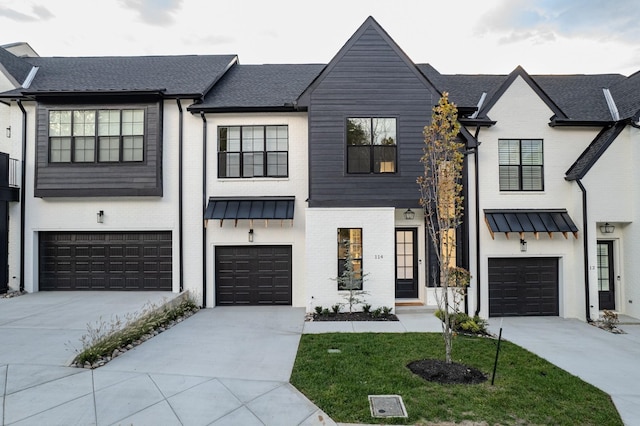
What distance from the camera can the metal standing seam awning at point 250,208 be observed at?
10.9m

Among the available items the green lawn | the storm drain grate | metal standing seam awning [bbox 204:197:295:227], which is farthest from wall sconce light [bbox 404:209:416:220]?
the storm drain grate

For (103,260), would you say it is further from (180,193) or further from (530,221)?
(530,221)

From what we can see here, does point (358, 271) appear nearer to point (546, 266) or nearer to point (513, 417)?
point (513, 417)

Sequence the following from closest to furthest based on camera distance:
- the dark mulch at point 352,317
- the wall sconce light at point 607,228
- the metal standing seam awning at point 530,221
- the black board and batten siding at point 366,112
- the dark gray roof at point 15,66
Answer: the dark mulch at point 352,317 < the black board and batten siding at point 366,112 < the metal standing seam awning at point 530,221 < the wall sconce light at point 607,228 < the dark gray roof at point 15,66

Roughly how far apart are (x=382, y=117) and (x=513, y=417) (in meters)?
8.41

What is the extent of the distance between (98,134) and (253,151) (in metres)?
5.31

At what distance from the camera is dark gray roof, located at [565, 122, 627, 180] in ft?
35.8

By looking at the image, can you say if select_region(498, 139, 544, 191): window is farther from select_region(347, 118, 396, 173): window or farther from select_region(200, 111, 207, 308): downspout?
select_region(200, 111, 207, 308): downspout

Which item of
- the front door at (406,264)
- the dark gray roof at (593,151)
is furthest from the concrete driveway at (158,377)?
the dark gray roof at (593,151)

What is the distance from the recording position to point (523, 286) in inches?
452

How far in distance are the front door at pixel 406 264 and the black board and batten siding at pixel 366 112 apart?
1.69 meters

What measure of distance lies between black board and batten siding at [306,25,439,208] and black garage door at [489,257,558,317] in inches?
165

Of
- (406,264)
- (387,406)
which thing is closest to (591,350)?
(406,264)

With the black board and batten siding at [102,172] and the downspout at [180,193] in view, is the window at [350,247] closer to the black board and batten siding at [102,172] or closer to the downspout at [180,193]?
the downspout at [180,193]
